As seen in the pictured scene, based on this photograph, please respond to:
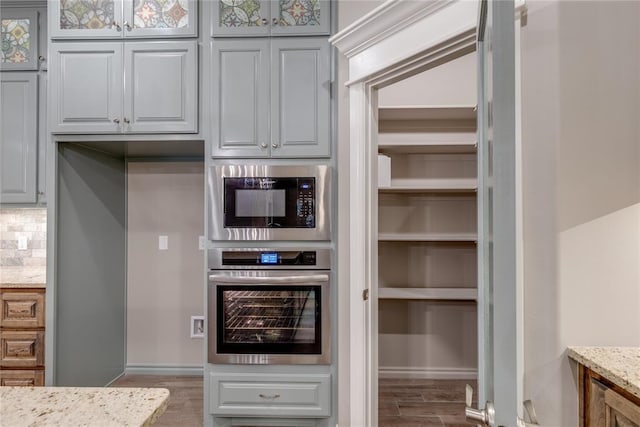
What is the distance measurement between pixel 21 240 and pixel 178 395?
1.70 meters

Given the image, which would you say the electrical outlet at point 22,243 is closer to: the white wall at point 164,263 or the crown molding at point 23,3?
the white wall at point 164,263

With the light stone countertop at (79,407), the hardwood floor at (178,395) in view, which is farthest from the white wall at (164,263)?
the light stone countertop at (79,407)

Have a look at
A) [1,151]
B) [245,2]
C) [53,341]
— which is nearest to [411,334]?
[53,341]

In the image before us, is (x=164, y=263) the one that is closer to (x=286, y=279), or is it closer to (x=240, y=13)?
(x=286, y=279)

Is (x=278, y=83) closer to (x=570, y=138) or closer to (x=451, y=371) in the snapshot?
(x=570, y=138)

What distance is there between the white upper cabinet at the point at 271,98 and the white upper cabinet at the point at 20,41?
1450 mm

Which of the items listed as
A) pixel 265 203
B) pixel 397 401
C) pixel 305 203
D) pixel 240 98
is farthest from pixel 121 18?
pixel 397 401

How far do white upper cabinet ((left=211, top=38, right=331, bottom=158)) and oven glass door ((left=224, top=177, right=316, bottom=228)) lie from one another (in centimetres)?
17

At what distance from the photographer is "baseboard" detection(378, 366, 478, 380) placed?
3.15 metres

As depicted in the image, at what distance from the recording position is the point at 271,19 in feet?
7.32

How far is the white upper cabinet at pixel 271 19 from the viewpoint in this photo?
2221 mm

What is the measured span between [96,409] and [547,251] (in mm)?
1319

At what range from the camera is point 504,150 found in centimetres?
69

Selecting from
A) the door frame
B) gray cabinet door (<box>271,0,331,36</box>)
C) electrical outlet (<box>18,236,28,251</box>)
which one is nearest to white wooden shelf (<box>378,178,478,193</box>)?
the door frame
